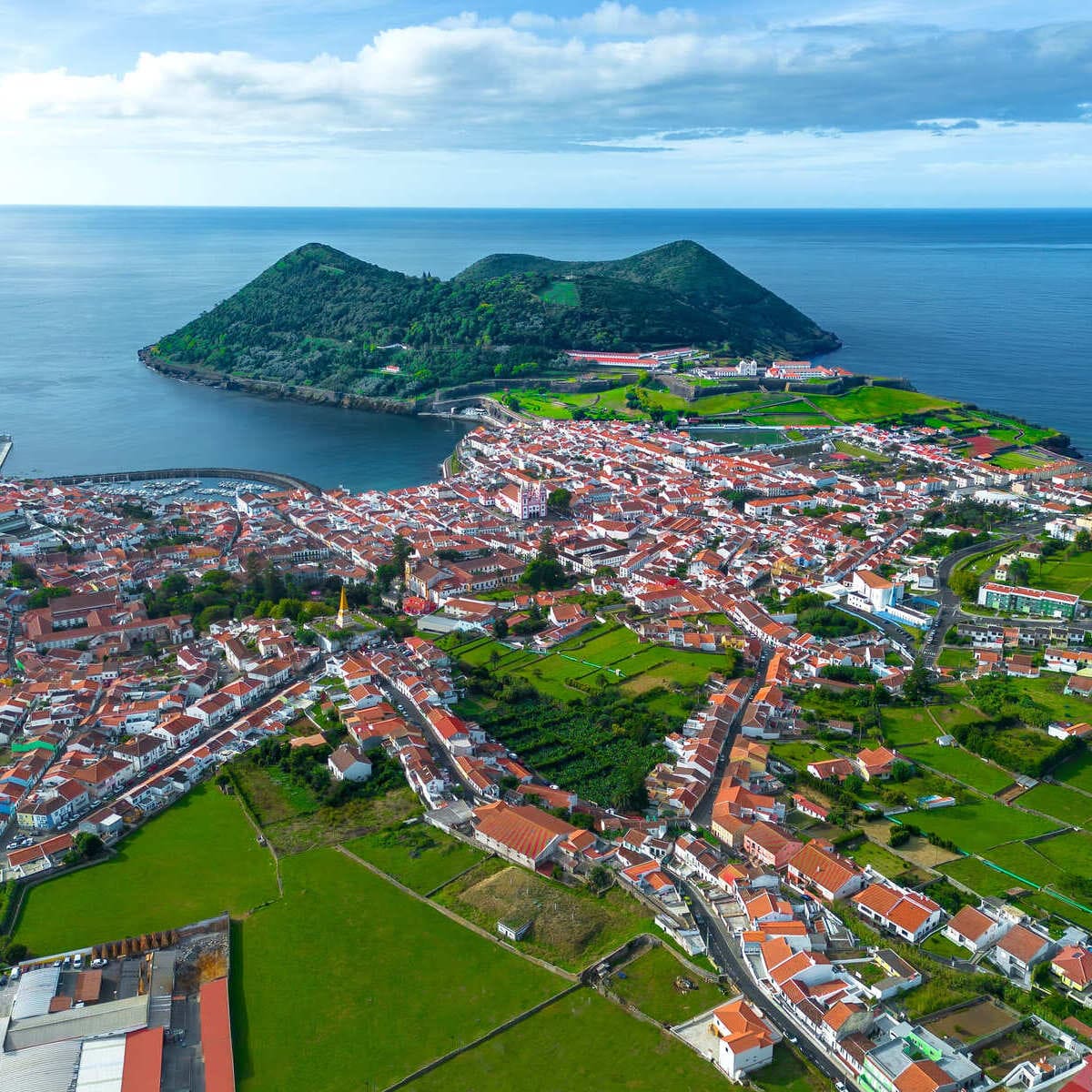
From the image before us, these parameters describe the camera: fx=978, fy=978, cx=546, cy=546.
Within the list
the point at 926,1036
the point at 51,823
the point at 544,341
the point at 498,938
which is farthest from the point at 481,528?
the point at 544,341

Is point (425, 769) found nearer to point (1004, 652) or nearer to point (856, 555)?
point (1004, 652)

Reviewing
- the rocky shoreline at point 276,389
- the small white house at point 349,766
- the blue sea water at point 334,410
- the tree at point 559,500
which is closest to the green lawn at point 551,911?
the small white house at point 349,766

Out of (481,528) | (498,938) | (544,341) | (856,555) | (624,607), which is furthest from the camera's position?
(544,341)

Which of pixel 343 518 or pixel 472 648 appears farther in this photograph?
pixel 343 518

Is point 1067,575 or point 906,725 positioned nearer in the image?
point 906,725

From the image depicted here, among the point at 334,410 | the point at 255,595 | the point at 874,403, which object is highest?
the point at 874,403

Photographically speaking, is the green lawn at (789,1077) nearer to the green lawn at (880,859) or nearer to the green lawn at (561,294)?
the green lawn at (880,859)

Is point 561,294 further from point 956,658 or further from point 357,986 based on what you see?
point 357,986

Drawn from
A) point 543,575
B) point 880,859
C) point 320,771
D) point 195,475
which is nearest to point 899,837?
point 880,859
